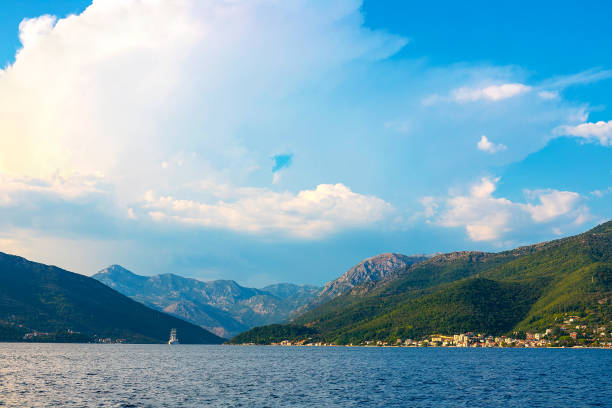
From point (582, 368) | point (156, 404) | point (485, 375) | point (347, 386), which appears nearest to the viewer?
point (156, 404)

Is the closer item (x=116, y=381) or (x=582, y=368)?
(x=116, y=381)

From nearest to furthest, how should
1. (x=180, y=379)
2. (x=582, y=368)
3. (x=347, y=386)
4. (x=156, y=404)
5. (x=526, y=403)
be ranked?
1. (x=156, y=404)
2. (x=526, y=403)
3. (x=347, y=386)
4. (x=180, y=379)
5. (x=582, y=368)

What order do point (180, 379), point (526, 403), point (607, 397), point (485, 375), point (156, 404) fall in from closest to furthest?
point (156, 404), point (526, 403), point (607, 397), point (180, 379), point (485, 375)

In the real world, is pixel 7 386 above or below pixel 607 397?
above

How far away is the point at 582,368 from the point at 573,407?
311 ft

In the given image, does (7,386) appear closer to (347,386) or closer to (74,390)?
(74,390)

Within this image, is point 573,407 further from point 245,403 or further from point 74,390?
point 74,390

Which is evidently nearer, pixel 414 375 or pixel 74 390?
pixel 74 390

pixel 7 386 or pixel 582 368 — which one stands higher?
pixel 7 386

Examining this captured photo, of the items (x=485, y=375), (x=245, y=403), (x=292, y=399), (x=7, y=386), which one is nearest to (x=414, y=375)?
(x=485, y=375)

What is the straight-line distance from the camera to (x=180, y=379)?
416 feet

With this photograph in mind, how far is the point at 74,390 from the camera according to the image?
97.3m

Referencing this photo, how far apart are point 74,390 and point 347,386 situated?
5995 cm

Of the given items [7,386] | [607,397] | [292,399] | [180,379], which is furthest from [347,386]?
[7,386]
